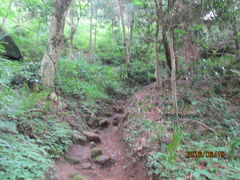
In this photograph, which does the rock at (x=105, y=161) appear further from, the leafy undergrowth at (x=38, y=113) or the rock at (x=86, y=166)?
the leafy undergrowth at (x=38, y=113)

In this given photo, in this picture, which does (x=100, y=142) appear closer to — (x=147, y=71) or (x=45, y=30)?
(x=147, y=71)

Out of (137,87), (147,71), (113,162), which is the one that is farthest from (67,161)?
(147,71)

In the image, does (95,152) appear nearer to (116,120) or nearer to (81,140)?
(81,140)

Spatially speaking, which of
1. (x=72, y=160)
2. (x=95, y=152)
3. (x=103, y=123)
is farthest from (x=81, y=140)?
(x=103, y=123)

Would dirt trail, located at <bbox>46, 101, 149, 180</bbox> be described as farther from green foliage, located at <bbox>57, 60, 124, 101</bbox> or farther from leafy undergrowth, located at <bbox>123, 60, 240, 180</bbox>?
green foliage, located at <bbox>57, 60, 124, 101</bbox>

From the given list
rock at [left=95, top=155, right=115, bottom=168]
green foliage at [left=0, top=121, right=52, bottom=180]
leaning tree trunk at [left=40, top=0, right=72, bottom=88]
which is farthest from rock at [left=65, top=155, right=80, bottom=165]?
leaning tree trunk at [left=40, top=0, right=72, bottom=88]

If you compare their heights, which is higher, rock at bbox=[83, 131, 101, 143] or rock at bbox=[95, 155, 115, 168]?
rock at bbox=[83, 131, 101, 143]

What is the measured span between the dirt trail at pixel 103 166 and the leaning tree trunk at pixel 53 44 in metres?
2.79

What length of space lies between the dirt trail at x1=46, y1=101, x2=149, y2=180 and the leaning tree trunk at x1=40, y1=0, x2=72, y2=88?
2.79 meters

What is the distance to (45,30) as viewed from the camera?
1331 cm

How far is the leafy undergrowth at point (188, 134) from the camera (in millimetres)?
2832

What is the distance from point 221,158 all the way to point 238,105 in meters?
3.91

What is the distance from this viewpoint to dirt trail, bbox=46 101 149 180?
390 centimetres
